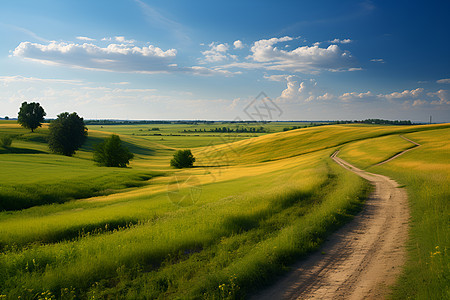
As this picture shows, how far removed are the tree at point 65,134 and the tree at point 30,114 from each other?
25.1 metres

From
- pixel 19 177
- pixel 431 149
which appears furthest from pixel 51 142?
pixel 431 149

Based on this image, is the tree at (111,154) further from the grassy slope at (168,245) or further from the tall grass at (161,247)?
the tall grass at (161,247)

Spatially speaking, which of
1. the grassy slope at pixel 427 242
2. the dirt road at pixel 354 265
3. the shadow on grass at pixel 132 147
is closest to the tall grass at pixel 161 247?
the dirt road at pixel 354 265

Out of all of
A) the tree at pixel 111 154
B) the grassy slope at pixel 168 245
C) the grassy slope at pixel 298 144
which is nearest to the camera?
the grassy slope at pixel 168 245

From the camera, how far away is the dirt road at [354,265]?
728cm

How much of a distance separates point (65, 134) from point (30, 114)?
109 feet

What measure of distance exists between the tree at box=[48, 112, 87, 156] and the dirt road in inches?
3071

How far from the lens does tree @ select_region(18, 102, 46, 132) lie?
9012cm

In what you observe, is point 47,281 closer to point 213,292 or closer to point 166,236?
point 166,236

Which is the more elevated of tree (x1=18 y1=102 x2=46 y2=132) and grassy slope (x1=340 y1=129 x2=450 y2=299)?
tree (x1=18 y1=102 x2=46 y2=132)

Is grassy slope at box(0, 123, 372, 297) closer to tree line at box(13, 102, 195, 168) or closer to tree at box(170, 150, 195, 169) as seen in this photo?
tree line at box(13, 102, 195, 168)

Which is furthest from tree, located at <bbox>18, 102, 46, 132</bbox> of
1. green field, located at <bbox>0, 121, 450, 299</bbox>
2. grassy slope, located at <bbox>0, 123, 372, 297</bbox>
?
grassy slope, located at <bbox>0, 123, 372, 297</bbox>

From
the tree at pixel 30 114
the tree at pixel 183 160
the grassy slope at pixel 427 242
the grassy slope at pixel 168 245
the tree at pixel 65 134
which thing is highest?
the tree at pixel 30 114

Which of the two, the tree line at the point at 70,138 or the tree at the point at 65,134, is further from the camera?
the tree at the point at 65,134
